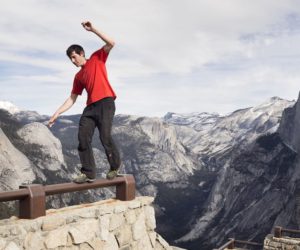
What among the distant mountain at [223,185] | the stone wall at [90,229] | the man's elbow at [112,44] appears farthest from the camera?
the distant mountain at [223,185]

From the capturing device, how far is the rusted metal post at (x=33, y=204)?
201 inches

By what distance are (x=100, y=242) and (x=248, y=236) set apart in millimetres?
92789

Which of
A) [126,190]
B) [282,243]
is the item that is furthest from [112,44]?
[282,243]

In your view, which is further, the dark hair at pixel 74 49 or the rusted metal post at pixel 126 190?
the rusted metal post at pixel 126 190

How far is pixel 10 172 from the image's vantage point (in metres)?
60.6

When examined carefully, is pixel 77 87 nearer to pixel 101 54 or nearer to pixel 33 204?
pixel 101 54

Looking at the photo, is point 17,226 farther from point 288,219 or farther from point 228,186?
point 228,186

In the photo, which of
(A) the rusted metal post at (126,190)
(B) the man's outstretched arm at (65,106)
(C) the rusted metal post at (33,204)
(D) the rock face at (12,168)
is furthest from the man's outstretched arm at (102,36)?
(D) the rock face at (12,168)

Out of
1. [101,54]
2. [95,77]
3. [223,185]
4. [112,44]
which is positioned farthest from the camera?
[223,185]

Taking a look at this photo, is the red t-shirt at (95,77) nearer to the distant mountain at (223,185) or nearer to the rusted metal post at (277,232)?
the rusted metal post at (277,232)

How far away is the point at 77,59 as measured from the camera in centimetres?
662

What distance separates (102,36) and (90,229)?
9.35 feet

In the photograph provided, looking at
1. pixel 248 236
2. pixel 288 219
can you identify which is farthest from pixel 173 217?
pixel 288 219

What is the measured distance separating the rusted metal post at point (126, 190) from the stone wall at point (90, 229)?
0.39 feet
